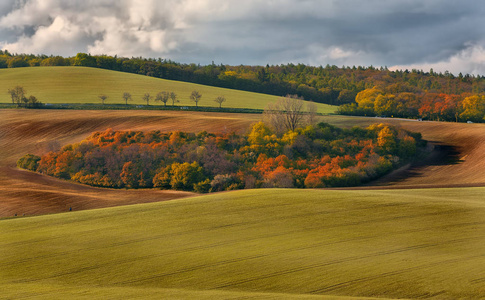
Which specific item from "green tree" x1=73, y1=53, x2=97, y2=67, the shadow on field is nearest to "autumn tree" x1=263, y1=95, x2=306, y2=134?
the shadow on field

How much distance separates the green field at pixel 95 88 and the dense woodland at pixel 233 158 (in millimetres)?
36198

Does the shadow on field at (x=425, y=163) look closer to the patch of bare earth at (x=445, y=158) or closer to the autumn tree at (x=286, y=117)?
the patch of bare earth at (x=445, y=158)

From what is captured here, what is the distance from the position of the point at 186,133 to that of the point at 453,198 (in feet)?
134

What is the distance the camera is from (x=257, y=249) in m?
24.8

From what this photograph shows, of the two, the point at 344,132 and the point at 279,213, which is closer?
the point at 279,213

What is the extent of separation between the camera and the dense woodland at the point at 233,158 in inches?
2314

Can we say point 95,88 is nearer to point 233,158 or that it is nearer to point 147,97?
point 147,97

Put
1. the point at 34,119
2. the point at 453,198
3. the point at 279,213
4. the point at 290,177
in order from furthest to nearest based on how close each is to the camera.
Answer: the point at 34,119 < the point at 290,177 < the point at 453,198 < the point at 279,213

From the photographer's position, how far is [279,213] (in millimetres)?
31781

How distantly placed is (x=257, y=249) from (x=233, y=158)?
3945 centimetres

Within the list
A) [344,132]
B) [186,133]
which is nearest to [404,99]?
[344,132]

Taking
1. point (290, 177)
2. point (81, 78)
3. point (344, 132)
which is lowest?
point (290, 177)

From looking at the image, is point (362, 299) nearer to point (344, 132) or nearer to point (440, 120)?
point (344, 132)

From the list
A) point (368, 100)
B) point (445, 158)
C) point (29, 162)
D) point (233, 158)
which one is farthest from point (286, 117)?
point (368, 100)
